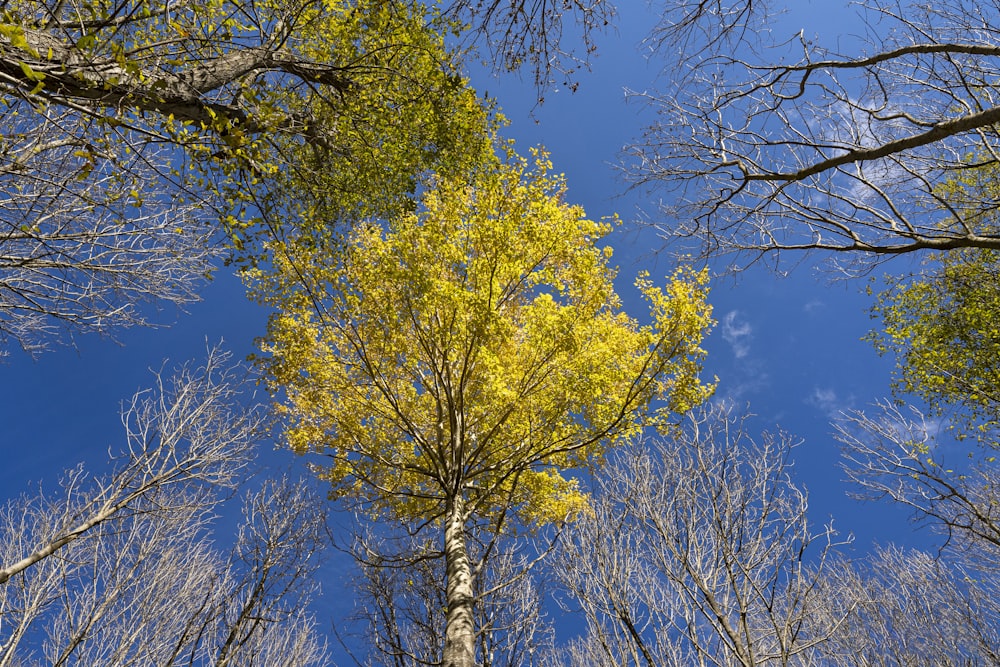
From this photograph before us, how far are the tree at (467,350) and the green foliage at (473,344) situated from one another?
17 millimetres

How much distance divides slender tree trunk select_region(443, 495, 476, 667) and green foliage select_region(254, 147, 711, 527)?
12.3 inches

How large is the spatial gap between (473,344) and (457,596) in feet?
7.12

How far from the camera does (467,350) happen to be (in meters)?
5.00

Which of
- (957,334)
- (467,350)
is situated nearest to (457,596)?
(467,350)

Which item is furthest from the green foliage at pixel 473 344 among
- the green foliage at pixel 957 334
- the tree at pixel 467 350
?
the green foliage at pixel 957 334

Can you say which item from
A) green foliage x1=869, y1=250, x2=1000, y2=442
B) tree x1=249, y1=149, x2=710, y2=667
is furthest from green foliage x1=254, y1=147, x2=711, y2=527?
green foliage x1=869, y1=250, x2=1000, y2=442

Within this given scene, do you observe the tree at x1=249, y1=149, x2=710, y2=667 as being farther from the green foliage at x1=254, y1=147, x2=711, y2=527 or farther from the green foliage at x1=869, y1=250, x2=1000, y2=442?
the green foliage at x1=869, y1=250, x2=1000, y2=442

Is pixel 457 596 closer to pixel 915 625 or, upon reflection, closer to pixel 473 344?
pixel 473 344

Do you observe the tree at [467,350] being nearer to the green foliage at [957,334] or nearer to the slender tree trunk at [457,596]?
the slender tree trunk at [457,596]

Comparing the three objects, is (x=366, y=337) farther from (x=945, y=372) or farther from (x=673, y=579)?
(x=945, y=372)

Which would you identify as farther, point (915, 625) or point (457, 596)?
point (915, 625)

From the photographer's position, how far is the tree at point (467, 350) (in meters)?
4.88

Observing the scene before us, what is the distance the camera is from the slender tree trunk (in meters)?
4.06

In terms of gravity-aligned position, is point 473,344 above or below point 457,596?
above
